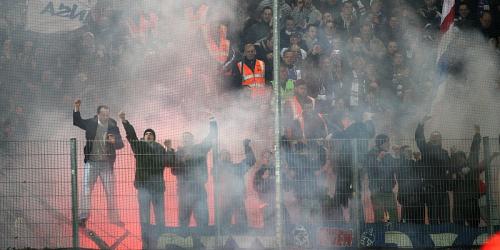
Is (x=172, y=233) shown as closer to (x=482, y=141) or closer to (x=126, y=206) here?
(x=126, y=206)

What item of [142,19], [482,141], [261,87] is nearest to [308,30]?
[261,87]

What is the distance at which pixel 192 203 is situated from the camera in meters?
9.97

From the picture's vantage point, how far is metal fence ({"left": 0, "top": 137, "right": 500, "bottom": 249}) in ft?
32.3

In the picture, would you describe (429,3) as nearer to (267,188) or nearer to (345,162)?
(345,162)

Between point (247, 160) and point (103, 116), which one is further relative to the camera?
point (103, 116)

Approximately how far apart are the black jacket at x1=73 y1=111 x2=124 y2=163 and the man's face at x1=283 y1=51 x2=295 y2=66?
326 cm

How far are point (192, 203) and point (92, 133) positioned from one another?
252 cm

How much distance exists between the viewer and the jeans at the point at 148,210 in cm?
983

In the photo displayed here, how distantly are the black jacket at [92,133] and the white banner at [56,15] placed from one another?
2.94m

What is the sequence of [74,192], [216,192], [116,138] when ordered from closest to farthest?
1. [74,192]
2. [216,192]
3. [116,138]

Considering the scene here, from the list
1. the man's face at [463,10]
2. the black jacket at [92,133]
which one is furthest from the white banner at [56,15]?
the man's face at [463,10]

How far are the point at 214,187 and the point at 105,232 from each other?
62.8 inches

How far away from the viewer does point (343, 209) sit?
9977mm

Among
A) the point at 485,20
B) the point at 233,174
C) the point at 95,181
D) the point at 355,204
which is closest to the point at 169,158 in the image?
the point at 233,174
